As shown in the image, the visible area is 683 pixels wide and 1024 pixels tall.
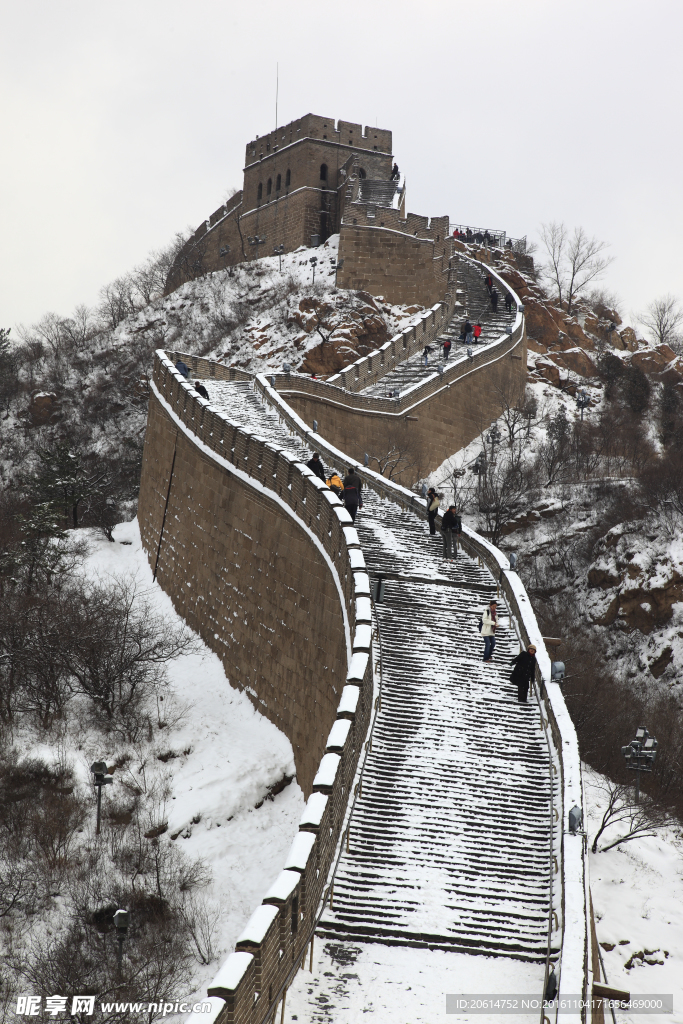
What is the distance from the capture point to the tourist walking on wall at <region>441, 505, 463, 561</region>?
663 inches

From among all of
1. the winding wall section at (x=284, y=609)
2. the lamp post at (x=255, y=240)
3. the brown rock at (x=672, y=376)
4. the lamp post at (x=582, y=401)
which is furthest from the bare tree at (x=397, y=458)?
the lamp post at (x=255, y=240)

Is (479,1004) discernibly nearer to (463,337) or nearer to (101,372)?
(463,337)

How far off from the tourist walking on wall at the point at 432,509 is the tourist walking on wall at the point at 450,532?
0.82 meters

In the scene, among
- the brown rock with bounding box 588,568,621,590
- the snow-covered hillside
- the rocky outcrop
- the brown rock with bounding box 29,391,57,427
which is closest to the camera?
the brown rock with bounding box 588,568,621,590

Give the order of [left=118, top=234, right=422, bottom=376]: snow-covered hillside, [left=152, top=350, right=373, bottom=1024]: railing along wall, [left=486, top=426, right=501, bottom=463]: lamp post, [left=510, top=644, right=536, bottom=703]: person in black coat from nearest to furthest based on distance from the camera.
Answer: [left=152, top=350, right=373, bottom=1024]: railing along wall, [left=510, top=644, right=536, bottom=703]: person in black coat, [left=486, top=426, right=501, bottom=463]: lamp post, [left=118, top=234, right=422, bottom=376]: snow-covered hillside

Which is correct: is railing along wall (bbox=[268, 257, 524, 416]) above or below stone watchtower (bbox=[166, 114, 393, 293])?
below

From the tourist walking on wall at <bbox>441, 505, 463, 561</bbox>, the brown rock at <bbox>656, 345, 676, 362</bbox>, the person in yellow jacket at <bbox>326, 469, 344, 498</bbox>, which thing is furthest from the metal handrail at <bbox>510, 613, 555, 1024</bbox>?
the brown rock at <bbox>656, 345, 676, 362</bbox>

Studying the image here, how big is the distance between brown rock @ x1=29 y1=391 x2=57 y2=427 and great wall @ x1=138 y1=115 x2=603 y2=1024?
19.1 m

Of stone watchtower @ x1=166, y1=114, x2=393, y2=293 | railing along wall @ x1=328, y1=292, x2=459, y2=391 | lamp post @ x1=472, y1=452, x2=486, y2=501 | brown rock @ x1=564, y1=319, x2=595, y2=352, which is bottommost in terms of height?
lamp post @ x1=472, y1=452, x2=486, y2=501

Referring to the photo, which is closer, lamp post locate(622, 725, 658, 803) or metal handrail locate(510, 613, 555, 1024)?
metal handrail locate(510, 613, 555, 1024)

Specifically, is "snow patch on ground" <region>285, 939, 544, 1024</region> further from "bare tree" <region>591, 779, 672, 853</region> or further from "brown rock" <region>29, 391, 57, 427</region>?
"brown rock" <region>29, 391, 57, 427</region>

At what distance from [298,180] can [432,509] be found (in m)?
35.0

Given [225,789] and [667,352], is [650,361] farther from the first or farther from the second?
[225,789]

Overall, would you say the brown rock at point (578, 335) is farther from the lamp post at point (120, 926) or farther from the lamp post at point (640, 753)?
the lamp post at point (120, 926)
